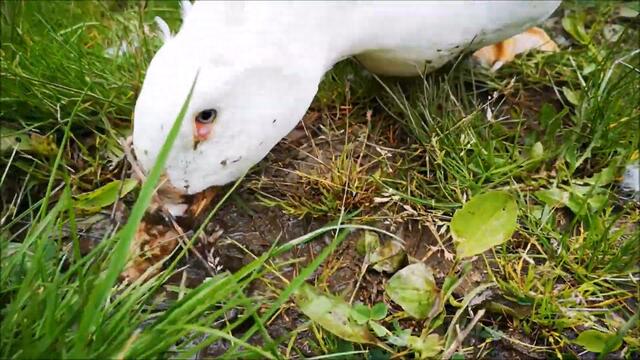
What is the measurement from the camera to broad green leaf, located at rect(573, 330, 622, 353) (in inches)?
53.2

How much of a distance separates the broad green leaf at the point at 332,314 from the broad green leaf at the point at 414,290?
3.6 inches

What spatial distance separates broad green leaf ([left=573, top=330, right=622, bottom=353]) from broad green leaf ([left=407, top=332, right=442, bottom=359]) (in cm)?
25

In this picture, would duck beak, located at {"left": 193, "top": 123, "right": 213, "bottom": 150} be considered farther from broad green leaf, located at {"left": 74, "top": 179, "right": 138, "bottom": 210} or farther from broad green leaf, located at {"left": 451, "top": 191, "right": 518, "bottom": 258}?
broad green leaf, located at {"left": 451, "top": 191, "right": 518, "bottom": 258}

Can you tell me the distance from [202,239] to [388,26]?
0.55 m

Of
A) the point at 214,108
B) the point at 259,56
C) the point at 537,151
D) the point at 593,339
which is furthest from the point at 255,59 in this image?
the point at 593,339

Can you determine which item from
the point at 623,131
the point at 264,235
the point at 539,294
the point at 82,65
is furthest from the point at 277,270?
the point at 623,131

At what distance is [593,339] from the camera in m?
1.36

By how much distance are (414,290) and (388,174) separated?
31cm

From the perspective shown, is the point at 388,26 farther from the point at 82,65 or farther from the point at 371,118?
the point at 82,65

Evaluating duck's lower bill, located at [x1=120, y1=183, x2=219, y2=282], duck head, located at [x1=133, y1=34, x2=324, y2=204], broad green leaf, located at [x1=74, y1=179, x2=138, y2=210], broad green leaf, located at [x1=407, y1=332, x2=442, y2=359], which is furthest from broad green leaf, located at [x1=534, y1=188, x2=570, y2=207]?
broad green leaf, located at [x1=74, y1=179, x2=138, y2=210]

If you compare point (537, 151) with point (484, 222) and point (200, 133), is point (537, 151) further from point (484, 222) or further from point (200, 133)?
point (200, 133)

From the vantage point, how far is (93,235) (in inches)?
63.4

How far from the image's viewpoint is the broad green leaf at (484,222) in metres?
1.42

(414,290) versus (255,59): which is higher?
(255,59)
